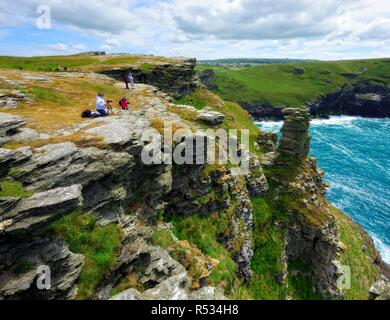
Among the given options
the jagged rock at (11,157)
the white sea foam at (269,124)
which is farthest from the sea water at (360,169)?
the jagged rock at (11,157)

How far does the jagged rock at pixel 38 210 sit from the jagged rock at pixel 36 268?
125 cm

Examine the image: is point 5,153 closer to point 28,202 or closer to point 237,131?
point 28,202

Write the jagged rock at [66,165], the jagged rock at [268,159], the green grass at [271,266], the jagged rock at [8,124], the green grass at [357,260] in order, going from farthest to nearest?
the jagged rock at [268,159] < the green grass at [357,260] < the green grass at [271,266] < the jagged rock at [8,124] < the jagged rock at [66,165]

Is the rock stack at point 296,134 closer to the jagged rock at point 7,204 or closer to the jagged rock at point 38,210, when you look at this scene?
the jagged rock at point 38,210

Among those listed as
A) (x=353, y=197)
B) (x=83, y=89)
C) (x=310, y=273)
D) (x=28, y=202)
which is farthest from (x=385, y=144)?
(x=28, y=202)

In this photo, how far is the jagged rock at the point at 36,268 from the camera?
1532 centimetres

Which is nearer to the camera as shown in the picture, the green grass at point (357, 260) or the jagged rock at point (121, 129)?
the jagged rock at point (121, 129)

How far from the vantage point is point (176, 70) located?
7538 cm

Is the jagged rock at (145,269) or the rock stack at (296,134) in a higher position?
the jagged rock at (145,269)

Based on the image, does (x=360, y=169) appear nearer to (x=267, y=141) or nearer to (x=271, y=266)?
(x=267, y=141)

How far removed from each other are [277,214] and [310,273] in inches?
406

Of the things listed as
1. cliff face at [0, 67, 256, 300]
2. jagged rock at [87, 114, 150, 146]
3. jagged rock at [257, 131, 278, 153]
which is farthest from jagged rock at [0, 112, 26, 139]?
jagged rock at [257, 131, 278, 153]

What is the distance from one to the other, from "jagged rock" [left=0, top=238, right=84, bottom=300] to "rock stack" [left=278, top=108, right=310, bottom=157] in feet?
145

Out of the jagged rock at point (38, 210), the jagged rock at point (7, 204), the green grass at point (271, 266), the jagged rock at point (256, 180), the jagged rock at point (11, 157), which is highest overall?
the jagged rock at point (11, 157)
